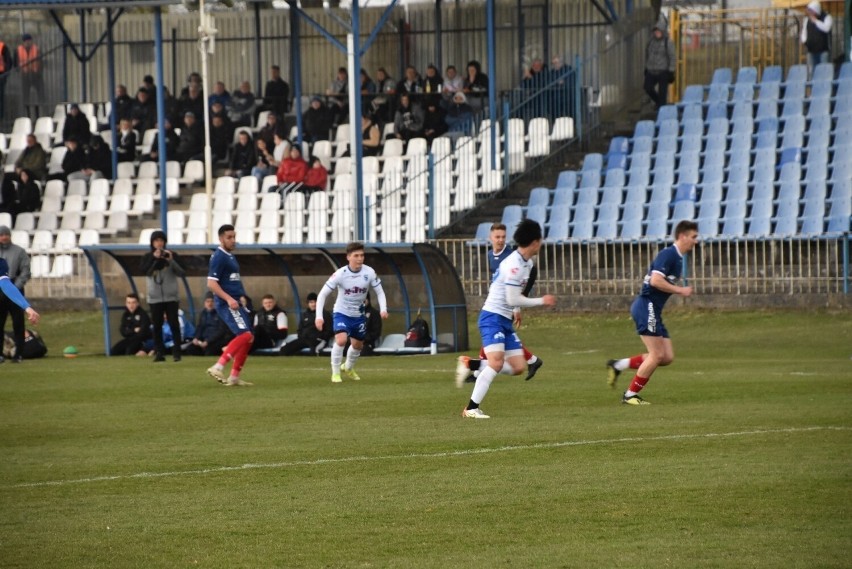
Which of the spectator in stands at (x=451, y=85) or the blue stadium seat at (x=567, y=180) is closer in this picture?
Answer: the blue stadium seat at (x=567, y=180)

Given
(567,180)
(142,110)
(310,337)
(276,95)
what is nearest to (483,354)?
(310,337)

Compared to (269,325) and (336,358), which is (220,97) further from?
(336,358)

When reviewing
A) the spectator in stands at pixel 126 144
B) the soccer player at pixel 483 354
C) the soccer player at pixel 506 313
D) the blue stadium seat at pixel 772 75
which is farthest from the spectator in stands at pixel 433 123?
the soccer player at pixel 506 313

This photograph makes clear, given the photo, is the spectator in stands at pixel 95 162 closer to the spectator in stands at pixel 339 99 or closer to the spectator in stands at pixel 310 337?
the spectator in stands at pixel 339 99

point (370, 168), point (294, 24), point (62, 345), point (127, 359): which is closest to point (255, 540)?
point (127, 359)

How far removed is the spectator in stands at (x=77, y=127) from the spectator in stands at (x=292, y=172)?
630cm

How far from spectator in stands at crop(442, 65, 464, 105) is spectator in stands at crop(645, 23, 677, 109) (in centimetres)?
431

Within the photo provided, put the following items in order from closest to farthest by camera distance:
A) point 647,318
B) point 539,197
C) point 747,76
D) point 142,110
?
1. point 647,318
2. point 539,197
3. point 747,76
4. point 142,110

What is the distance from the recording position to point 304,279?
26000mm

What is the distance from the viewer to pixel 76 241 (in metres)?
34.1

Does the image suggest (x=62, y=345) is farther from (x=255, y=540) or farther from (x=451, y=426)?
(x=255, y=540)

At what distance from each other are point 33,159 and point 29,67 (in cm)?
514

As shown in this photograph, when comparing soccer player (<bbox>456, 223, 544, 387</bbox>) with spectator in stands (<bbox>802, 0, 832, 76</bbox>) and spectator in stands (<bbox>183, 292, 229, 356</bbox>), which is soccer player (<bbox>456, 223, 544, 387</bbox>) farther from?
spectator in stands (<bbox>802, 0, 832, 76</bbox>)

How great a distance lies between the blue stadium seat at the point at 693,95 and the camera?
1278 inches
